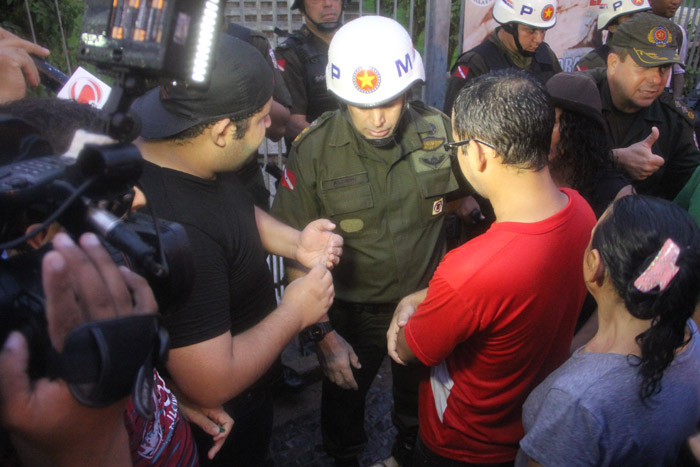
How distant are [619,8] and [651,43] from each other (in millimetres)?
2378

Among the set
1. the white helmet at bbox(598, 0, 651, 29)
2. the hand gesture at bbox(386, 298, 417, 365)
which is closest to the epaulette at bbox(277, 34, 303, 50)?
the hand gesture at bbox(386, 298, 417, 365)

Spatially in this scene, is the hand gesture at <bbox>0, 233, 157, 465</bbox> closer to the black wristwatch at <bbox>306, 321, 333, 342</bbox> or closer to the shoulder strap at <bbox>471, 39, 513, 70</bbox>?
the black wristwatch at <bbox>306, 321, 333, 342</bbox>

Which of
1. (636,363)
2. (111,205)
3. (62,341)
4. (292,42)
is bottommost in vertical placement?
(636,363)

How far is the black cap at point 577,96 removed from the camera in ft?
7.48

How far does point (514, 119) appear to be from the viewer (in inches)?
65.7

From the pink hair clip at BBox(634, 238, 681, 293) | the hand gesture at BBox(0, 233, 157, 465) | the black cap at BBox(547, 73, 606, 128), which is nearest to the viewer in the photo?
the hand gesture at BBox(0, 233, 157, 465)

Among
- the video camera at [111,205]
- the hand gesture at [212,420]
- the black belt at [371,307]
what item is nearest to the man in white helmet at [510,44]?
the black belt at [371,307]

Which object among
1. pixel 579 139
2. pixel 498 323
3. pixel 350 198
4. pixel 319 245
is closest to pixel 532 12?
pixel 579 139

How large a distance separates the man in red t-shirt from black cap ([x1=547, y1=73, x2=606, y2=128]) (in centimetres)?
62

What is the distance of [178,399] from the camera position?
1839 millimetres

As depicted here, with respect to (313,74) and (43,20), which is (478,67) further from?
(43,20)

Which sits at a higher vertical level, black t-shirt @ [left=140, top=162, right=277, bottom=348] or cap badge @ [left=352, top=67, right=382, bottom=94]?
cap badge @ [left=352, top=67, right=382, bottom=94]

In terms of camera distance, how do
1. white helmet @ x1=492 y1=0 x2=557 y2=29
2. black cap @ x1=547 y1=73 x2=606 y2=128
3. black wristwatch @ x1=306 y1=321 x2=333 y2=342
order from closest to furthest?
black cap @ x1=547 y1=73 x2=606 y2=128 → black wristwatch @ x1=306 y1=321 x2=333 y2=342 → white helmet @ x1=492 y1=0 x2=557 y2=29

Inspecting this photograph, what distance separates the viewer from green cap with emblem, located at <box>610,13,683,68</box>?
314 cm
